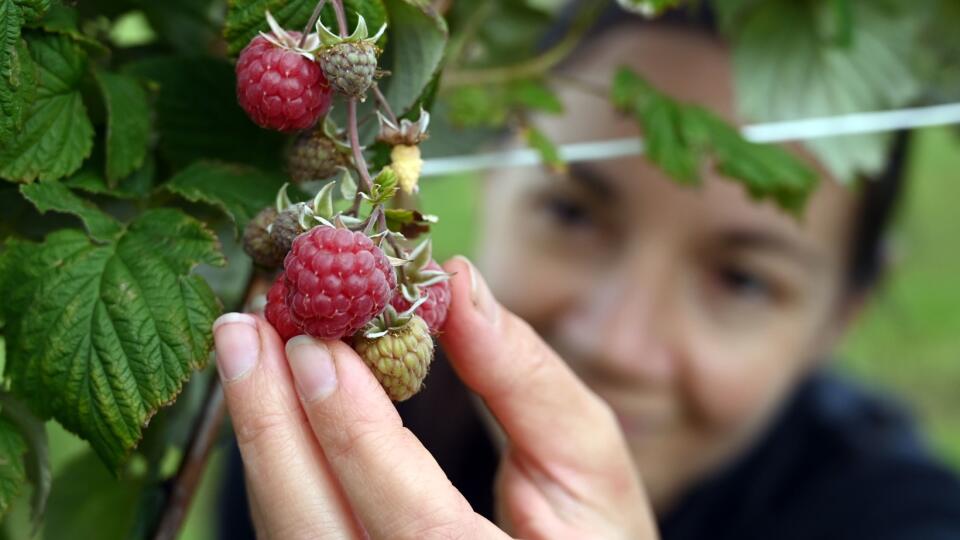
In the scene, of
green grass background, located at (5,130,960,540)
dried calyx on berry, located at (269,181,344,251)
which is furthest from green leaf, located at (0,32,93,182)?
green grass background, located at (5,130,960,540)

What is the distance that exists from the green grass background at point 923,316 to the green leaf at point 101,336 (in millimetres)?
2654

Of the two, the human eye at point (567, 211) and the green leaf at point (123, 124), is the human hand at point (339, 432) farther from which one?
the human eye at point (567, 211)

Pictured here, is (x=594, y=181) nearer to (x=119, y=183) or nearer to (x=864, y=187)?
(x=864, y=187)

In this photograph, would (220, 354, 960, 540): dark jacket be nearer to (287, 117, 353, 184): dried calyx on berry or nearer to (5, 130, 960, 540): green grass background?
(5, 130, 960, 540): green grass background

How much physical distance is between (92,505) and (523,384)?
0.97 feet

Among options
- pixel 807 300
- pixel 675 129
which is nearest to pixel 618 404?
pixel 807 300

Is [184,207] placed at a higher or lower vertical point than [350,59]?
lower

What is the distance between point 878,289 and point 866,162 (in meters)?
1.19

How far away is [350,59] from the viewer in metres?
0.44

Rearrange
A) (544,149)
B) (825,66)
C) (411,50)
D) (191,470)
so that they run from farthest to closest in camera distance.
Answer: (825,66), (544,149), (191,470), (411,50)

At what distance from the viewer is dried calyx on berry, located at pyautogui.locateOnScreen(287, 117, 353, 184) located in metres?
0.48

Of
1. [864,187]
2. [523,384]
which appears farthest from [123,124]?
[864,187]

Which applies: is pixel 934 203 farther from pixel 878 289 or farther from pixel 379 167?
pixel 379 167

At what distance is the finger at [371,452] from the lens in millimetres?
466
